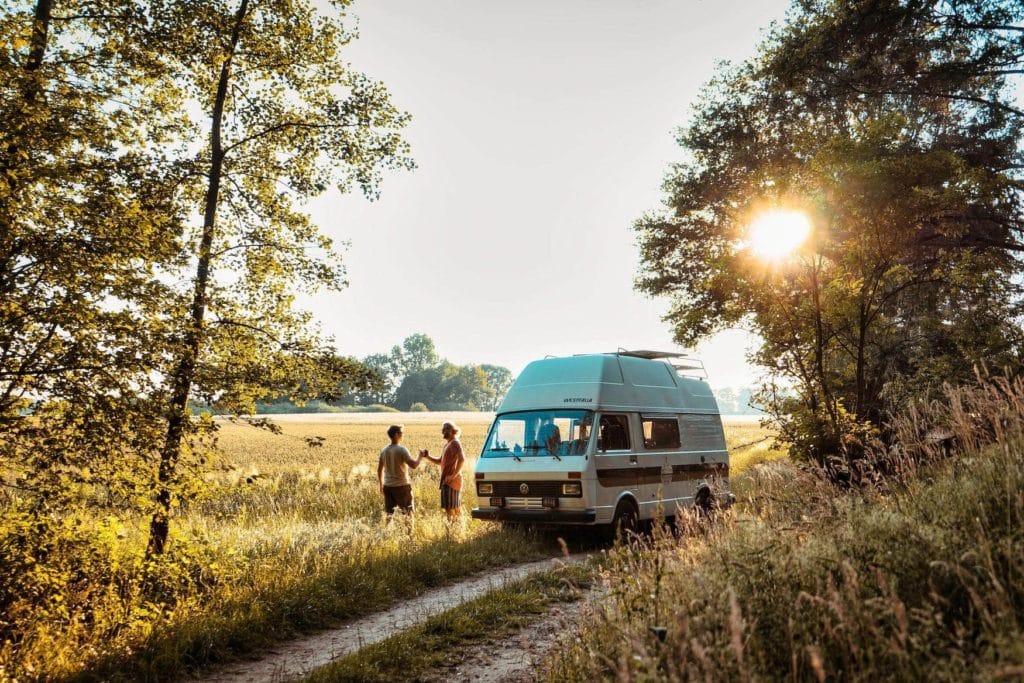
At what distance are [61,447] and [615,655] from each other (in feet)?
16.7

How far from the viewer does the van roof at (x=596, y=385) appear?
12.1 metres

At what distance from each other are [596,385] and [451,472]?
3.58m

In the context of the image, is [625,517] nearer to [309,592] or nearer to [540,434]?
[540,434]

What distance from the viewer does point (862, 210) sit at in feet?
41.2

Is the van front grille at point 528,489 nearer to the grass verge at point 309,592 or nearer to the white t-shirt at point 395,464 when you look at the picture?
the grass verge at point 309,592

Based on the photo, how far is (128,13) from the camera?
852cm

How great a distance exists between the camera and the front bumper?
11055 mm

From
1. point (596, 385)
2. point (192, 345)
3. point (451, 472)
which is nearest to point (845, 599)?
point (192, 345)

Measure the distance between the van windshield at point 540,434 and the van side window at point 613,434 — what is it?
1.02 feet

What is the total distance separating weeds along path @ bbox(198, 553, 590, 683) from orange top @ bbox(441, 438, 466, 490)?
12.4ft

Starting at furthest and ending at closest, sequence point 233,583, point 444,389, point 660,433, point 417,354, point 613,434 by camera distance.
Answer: point 417,354
point 444,389
point 660,433
point 613,434
point 233,583

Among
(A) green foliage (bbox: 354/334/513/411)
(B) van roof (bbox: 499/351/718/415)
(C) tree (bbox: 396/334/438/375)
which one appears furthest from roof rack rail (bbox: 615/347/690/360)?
(C) tree (bbox: 396/334/438/375)

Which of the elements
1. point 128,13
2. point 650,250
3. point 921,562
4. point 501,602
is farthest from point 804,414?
point 650,250

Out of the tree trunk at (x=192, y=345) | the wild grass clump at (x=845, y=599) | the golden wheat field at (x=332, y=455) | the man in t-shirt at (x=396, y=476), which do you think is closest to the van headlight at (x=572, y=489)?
the man in t-shirt at (x=396, y=476)
